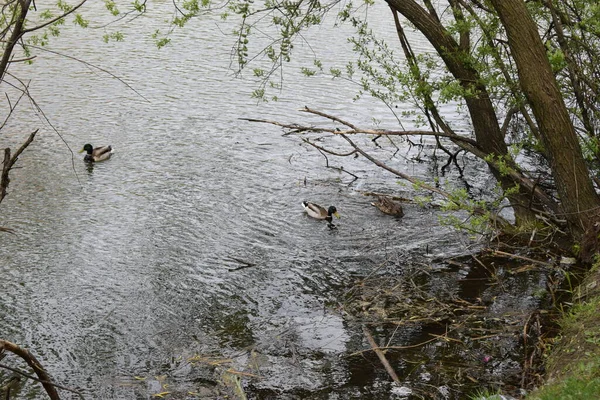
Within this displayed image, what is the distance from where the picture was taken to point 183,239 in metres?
10.9

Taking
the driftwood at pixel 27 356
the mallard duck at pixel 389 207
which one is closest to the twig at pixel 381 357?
the driftwood at pixel 27 356

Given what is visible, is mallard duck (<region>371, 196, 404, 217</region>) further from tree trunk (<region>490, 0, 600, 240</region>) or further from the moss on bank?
the moss on bank

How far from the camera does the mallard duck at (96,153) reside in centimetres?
1363

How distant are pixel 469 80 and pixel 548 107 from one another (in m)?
1.45

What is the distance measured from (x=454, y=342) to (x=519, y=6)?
370 centimetres

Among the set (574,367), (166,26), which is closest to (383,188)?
(574,367)

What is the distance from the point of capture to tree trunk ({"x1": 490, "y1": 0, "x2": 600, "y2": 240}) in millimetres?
7941

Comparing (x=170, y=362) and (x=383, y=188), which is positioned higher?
(x=383, y=188)

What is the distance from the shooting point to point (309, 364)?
7781 mm

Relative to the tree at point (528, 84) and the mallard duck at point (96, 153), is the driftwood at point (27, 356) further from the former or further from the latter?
the mallard duck at point (96, 153)

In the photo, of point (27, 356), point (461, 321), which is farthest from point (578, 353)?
point (27, 356)

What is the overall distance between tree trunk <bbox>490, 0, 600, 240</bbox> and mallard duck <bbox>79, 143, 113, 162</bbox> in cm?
831

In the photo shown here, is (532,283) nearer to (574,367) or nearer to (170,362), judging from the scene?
(574,367)

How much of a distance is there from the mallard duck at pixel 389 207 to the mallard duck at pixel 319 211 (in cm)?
73
